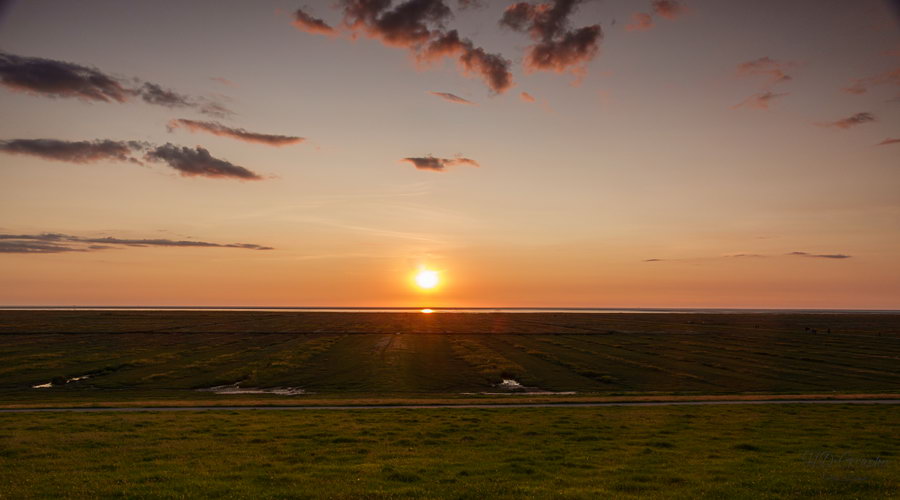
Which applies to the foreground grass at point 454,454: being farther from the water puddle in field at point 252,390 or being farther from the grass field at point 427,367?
the water puddle in field at point 252,390

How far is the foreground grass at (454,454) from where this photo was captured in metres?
17.8

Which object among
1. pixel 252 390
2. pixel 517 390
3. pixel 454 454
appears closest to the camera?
pixel 454 454

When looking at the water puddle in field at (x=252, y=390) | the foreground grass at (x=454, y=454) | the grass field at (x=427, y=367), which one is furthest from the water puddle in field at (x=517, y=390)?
the water puddle in field at (x=252, y=390)

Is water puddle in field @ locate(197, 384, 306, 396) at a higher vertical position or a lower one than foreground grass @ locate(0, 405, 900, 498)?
lower

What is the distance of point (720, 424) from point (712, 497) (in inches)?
639

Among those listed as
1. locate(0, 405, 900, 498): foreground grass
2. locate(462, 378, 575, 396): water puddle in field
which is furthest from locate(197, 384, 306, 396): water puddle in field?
locate(0, 405, 900, 498): foreground grass

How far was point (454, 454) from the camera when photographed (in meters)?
23.1

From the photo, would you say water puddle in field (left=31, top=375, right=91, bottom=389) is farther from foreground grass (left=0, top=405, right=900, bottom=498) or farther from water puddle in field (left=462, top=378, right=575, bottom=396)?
water puddle in field (left=462, top=378, right=575, bottom=396)

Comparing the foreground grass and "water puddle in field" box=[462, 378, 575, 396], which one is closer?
the foreground grass

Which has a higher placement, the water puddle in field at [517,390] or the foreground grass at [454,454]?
the foreground grass at [454,454]

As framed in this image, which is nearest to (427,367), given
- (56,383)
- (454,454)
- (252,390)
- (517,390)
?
(517,390)

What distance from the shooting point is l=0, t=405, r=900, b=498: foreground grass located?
17844 mm

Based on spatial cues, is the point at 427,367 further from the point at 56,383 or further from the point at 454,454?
the point at 454,454

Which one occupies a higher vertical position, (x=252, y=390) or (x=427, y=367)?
(x=427, y=367)
